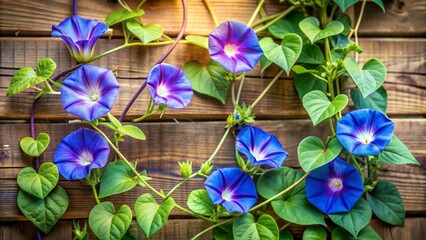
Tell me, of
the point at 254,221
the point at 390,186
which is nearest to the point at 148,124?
the point at 254,221

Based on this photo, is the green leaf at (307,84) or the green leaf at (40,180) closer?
the green leaf at (40,180)

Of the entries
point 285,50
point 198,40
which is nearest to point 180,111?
point 198,40

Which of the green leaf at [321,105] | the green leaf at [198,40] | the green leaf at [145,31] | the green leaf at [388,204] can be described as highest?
the green leaf at [145,31]

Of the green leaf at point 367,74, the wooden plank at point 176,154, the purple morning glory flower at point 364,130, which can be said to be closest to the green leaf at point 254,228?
the wooden plank at point 176,154

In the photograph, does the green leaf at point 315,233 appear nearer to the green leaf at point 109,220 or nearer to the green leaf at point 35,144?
the green leaf at point 109,220

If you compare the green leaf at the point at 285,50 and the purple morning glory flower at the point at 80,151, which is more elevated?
the green leaf at the point at 285,50

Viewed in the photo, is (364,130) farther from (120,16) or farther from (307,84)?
(120,16)
